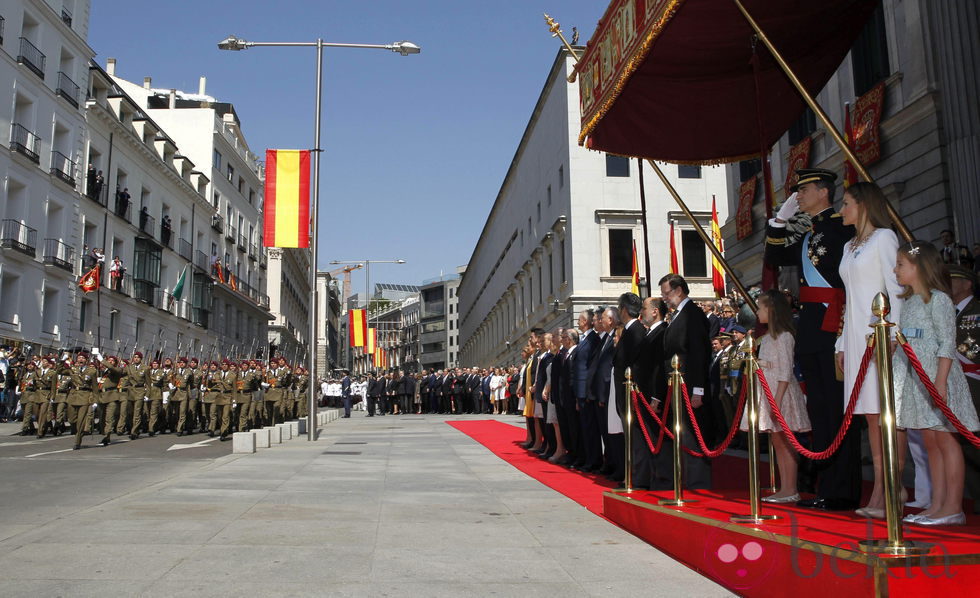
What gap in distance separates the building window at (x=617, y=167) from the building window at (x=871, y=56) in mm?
20194

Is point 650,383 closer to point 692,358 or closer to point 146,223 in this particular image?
point 692,358

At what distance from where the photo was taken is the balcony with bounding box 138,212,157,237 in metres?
39.5

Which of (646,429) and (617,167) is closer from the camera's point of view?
(646,429)

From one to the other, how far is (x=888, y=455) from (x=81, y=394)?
51.7ft

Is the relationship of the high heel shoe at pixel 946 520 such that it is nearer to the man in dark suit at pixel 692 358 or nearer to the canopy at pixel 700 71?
the man in dark suit at pixel 692 358

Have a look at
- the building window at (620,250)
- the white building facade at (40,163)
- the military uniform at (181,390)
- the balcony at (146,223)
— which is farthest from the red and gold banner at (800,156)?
the balcony at (146,223)

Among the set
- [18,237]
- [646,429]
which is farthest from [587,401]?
[18,237]

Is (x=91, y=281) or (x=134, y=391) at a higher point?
(x=91, y=281)

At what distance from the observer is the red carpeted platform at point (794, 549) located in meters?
3.30

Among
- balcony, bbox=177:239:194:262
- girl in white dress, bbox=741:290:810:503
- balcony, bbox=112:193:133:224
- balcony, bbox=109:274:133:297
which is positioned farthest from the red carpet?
balcony, bbox=177:239:194:262

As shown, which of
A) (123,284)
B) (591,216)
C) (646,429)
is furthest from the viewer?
(123,284)

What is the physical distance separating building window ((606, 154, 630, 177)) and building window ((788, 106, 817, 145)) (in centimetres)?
1776

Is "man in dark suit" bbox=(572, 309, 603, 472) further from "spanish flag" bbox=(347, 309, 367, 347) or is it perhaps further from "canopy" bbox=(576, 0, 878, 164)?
"spanish flag" bbox=(347, 309, 367, 347)

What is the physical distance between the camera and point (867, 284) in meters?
4.71
